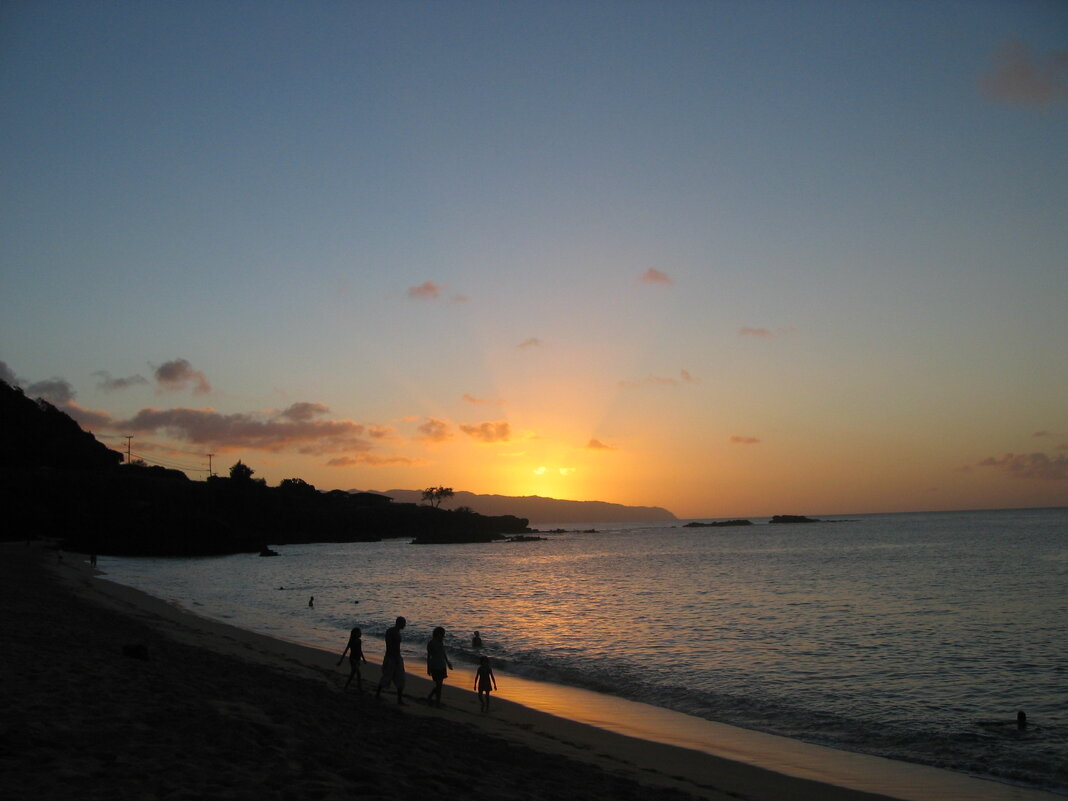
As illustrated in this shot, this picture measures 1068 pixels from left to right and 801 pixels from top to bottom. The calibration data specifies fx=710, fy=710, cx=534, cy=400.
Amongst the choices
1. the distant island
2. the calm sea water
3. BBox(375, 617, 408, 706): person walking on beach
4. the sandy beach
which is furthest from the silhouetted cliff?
BBox(375, 617, 408, 706): person walking on beach

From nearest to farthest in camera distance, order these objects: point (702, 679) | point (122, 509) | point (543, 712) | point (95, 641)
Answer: point (95, 641) → point (543, 712) → point (702, 679) → point (122, 509)

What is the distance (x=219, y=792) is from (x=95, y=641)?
12675 millimetres

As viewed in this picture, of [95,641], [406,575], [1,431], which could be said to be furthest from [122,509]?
[95,641]

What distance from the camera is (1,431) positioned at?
390 feet

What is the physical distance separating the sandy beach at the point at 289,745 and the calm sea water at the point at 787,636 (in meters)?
3.76

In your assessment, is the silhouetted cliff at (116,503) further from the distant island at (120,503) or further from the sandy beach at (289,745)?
the sandy beach at (289,745)

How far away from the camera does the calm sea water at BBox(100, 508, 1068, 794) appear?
17.8 meters

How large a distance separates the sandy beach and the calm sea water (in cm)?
376

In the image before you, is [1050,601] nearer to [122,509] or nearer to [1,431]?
[122,509]

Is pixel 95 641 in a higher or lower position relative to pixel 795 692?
higher

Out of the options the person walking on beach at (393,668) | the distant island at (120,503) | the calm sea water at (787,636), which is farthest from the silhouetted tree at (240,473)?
the person walking on beach at (393,668)

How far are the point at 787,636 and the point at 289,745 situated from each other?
87.1 ft

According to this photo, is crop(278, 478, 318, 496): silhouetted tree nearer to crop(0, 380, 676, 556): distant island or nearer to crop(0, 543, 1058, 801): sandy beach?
crop(0, 380, 676, 556): distant island

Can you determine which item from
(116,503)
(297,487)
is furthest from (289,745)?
(297,487)
